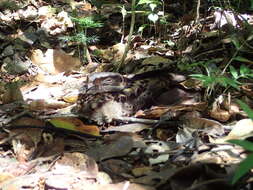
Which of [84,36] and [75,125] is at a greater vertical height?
[84,36]

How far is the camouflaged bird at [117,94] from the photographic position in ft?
6.82

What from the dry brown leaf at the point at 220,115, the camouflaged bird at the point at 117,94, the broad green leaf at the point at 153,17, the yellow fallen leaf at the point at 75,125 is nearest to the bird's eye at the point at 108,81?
the camouflaged bird at the point at 117,94

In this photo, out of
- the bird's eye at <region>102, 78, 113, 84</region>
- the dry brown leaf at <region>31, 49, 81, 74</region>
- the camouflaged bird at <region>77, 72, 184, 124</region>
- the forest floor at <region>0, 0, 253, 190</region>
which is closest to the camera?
the forest floor at <region>0, 0, 253, 190</region>

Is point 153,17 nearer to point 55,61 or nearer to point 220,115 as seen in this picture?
point 55,61

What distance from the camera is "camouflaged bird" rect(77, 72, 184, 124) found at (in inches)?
81.8

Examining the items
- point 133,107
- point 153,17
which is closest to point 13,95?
point 133,107

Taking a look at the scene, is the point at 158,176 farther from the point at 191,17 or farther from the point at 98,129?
the point at 191,17

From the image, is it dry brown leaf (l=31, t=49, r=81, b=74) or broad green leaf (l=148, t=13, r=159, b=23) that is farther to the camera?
dry brown leaf (l=31, t=49, r=81, b=74)

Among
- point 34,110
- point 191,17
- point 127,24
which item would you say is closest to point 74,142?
point 34,110

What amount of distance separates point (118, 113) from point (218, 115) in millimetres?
483

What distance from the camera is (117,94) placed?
2.15 meters

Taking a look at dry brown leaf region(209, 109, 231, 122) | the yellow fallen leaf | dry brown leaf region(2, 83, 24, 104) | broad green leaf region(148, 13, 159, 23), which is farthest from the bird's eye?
broad green leaf region(148, 13, 159, 23)

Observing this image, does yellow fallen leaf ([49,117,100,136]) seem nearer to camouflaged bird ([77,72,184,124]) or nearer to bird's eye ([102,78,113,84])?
camouflaged bird ([77,72,184,124])

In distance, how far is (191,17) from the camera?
3.07 meters
